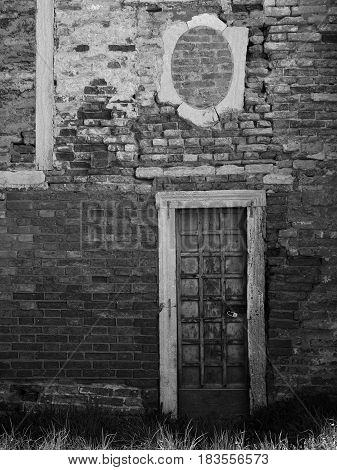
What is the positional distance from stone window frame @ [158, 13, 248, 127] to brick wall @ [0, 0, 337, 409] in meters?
0.06

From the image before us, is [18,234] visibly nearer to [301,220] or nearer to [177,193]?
[177,193]

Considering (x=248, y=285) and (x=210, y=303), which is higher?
(x=248, y=285)

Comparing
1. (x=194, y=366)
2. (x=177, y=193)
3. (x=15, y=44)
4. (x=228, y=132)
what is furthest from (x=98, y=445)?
(x=15, y=44)

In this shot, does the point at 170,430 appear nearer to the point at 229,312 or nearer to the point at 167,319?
the point at 167,319

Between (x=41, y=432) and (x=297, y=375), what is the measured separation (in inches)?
89.1

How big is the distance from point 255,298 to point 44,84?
275 centimetres

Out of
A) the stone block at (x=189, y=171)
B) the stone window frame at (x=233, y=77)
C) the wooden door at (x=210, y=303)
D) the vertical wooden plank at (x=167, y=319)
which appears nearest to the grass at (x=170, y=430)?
the vertical wooden plank at (x=167, y=319)

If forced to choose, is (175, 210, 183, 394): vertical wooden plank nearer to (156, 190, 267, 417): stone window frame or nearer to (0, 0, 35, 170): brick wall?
(156, 190, 267, 417): stone window frame

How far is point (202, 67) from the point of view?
19.6 ft

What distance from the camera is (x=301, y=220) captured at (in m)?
5.86

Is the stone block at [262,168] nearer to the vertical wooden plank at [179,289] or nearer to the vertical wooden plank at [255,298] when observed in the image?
the vertical wooden plank at [255,298]

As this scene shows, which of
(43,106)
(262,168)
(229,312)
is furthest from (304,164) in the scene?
(43,106)

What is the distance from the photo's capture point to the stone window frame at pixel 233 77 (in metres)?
5.92

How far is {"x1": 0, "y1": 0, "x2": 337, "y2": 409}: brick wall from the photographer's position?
19.2 feet
